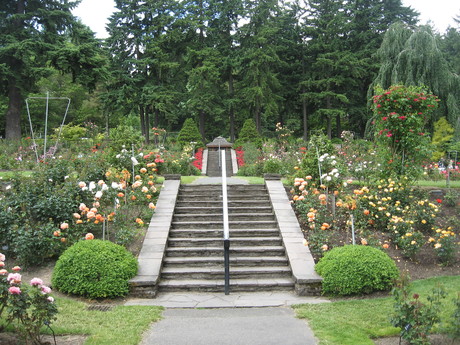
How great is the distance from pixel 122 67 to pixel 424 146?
71.4 ft

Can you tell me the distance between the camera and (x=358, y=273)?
5.27 meters

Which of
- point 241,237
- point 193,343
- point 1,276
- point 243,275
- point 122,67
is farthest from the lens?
point 122,67

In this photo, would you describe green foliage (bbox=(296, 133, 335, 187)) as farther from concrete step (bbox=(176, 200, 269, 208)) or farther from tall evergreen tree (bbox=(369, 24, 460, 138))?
tall evergreen tree (bbox=(369, 24, 460, 138))

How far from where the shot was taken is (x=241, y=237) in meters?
7.17

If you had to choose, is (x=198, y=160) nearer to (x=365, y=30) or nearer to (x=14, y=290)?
(x=14, y=290)

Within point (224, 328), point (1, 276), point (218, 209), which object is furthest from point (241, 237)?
point (1, 276)

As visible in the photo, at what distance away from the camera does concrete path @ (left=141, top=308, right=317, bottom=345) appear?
13.3 feet

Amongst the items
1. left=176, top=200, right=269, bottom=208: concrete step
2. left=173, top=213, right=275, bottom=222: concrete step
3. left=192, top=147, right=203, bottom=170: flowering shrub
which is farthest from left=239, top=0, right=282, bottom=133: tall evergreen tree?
left=173, top=213, right=275, bottom=222: concrete step

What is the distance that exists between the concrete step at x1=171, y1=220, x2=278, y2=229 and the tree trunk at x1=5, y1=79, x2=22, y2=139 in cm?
1453

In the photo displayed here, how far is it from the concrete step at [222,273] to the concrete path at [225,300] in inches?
15.8

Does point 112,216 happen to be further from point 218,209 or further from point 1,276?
point 1,276

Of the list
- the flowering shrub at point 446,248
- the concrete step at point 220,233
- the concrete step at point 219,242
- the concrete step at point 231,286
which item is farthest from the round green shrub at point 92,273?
the flowering shrub at point 446,248

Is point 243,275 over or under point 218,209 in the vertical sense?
under

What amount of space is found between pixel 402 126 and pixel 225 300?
223 inches
